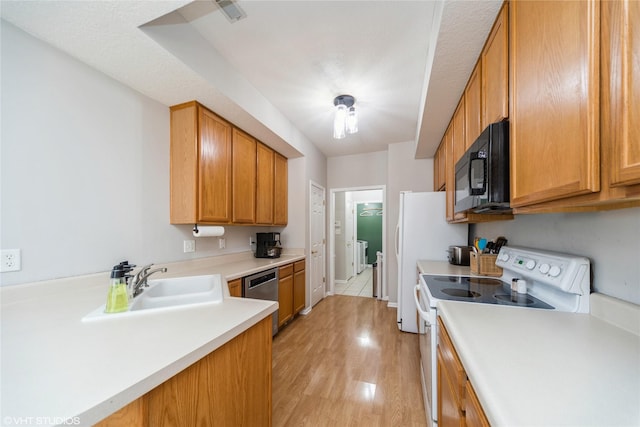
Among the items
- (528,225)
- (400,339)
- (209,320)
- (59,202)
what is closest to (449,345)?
(209,320)

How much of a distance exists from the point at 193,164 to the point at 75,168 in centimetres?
74

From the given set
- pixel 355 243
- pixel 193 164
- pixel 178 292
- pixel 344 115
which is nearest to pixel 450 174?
pixel 344 115

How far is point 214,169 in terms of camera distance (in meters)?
2.33

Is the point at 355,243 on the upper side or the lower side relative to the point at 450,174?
lower

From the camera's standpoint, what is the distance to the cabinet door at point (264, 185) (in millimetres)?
3016

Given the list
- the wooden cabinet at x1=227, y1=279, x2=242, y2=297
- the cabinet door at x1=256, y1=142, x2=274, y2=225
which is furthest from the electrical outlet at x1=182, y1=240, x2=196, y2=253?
the cabinet door at x1=256, y1=142, x2=274, y2=225

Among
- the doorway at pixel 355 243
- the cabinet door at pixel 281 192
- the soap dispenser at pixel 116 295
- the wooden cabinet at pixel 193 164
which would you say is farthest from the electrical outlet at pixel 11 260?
the doorway at pixel 355 243

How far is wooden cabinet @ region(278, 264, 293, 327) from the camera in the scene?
9.46 ft

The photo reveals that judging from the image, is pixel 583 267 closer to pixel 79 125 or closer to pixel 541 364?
pixel 541 364

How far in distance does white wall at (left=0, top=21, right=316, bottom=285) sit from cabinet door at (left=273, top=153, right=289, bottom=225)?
55.7 inches

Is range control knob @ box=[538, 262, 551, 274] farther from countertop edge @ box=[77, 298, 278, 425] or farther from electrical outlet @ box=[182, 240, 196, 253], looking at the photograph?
electrical outlet @ box=[182, 240, 196, 253]

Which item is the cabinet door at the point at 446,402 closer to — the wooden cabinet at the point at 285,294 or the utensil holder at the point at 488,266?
the utensil holder at the point at 488,266

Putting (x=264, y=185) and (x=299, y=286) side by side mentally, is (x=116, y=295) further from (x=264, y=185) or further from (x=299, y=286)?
(x=299, y=286)

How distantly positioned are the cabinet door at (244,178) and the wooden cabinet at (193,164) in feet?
1.02
